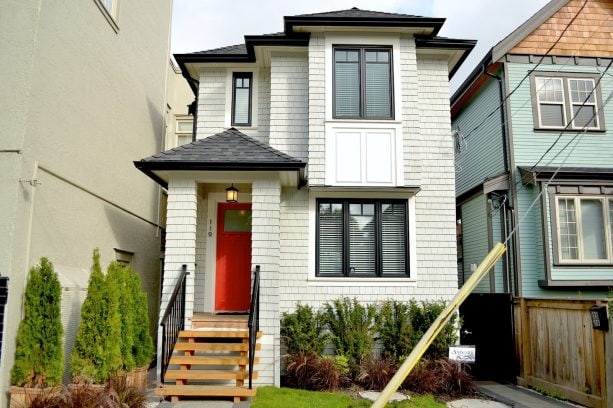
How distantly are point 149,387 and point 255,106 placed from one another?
545 cm

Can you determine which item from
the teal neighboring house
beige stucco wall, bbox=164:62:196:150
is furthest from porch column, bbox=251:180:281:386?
the teal neighboring house

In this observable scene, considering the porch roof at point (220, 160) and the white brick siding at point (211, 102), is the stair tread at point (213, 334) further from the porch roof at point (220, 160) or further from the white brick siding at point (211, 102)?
the white brick siding at point (211, 102)

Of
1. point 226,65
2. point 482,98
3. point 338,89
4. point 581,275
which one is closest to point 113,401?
point 338,89

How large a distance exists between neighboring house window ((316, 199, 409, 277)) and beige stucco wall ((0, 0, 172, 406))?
3721 mm

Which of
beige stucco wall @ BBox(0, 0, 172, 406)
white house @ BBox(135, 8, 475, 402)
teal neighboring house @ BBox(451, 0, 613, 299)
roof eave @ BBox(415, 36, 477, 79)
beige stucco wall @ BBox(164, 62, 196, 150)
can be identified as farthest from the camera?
beige stucco wall @ BBox(164, 62, 196, 150)

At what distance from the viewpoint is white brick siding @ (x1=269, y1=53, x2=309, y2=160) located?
8.88m

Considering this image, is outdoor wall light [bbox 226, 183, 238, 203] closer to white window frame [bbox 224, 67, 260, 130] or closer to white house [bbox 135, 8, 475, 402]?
white house [bbox 135, 8, 475, 402]

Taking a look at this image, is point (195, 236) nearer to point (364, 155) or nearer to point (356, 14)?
point (364, 155)

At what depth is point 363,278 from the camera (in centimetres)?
823

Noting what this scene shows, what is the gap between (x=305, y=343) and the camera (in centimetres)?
749

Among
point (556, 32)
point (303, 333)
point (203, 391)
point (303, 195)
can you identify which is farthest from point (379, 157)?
point (556, 32)

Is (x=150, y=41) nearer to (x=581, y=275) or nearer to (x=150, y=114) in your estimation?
(x=150, y=114)

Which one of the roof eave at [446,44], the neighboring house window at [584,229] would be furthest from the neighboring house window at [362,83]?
the neighboring house window at [584,229]

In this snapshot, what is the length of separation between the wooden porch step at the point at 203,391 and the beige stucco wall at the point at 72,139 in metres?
1.84
